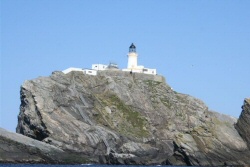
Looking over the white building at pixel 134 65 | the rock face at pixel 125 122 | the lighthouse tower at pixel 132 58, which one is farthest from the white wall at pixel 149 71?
the lighthouse tower at pixel 132 58

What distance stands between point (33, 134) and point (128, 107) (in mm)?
18712

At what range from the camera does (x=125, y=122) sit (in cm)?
10525

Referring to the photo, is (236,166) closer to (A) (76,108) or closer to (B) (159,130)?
(B) (159,130)

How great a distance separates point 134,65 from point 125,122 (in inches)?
934

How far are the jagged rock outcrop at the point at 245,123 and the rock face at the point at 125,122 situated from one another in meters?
0.91

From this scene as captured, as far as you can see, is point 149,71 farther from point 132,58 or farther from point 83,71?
point 83,71

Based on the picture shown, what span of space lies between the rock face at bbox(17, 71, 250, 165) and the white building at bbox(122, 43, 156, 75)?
3.96 meters

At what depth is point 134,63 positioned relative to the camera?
127500 mm

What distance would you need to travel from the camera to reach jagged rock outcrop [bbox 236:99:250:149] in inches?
4214

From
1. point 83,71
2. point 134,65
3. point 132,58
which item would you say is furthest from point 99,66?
point 132,58

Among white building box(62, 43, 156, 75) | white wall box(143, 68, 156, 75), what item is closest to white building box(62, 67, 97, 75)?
white building box(62, 43, 156, 75)

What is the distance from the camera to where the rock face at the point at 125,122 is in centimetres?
9550

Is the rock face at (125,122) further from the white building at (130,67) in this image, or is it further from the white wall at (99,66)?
the white wall at (99,66)

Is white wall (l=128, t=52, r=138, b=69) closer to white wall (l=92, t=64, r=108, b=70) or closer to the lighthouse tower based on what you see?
the lighthouse tower
